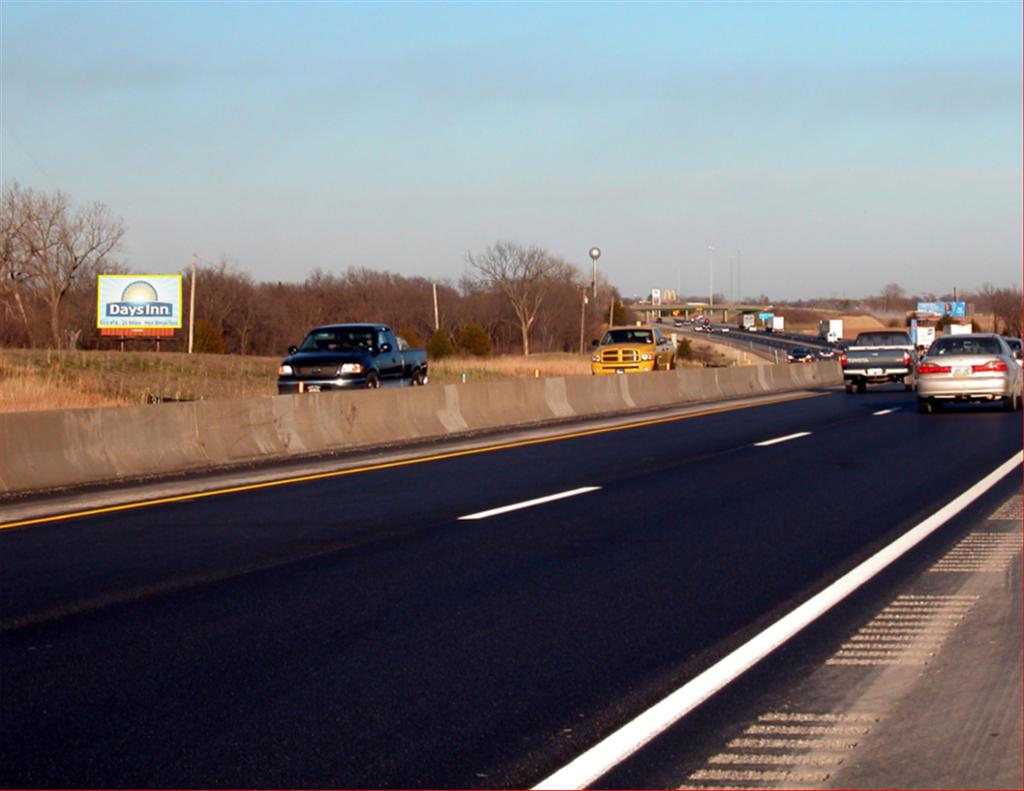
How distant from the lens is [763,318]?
179 m

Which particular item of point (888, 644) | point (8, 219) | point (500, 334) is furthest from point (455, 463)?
point (500, 334)

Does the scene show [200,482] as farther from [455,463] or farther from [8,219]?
[8,219]

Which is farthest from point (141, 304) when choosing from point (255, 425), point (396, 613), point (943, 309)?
point (943, 309)

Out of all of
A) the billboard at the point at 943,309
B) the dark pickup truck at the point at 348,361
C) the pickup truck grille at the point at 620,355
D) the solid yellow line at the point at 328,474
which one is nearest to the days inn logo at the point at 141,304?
the pickup truck grille at the point at 620,355

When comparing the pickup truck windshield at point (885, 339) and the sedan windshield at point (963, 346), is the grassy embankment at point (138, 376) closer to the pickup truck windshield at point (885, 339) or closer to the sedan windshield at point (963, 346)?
the pickup truck windshield at point (885, 339)

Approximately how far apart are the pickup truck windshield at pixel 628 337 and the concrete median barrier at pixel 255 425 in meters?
13.9

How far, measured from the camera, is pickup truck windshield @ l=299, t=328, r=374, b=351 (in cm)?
2966

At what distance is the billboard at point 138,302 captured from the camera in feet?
197

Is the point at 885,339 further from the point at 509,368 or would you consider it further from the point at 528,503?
the point at 528,503

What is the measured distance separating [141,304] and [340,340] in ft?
108

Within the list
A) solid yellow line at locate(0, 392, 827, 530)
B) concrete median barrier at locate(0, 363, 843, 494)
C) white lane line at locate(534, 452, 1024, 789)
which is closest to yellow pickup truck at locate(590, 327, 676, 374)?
concrete median barrier at locate(0, 363, 843, 494)

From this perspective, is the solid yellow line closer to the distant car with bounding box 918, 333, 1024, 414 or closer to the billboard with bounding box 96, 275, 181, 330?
the distant car with bounding box 918, 333, 1024, 414

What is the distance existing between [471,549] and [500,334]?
105842mm

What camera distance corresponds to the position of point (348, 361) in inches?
1112
